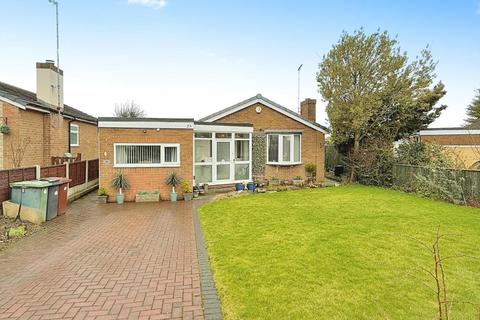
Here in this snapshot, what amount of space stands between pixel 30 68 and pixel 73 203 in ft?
35.5

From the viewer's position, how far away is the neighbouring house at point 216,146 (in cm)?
1253

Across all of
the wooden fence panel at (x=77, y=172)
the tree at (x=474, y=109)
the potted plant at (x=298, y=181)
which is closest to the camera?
the wooden fence panel at (x=77, y=172)

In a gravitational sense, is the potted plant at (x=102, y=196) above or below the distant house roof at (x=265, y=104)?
below

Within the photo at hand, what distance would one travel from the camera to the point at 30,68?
695 inches

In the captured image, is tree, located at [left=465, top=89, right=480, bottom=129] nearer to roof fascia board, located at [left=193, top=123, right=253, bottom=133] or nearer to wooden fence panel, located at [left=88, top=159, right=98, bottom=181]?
roof fascia board, located at [left=193, top=123, right=253, bottom=133]

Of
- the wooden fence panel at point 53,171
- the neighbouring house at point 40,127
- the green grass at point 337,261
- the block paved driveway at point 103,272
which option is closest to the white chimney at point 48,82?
the neighbouring house at point 40,127

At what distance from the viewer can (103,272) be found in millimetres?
5258

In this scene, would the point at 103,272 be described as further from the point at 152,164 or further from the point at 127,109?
the point at 127,109

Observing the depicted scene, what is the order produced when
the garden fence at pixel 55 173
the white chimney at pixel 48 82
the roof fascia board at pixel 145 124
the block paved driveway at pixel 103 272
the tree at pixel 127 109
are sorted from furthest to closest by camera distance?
1. the tree at pixel 127 109
2. the white chimney at pixel 48 82
3. the roof fascia board at pixel 145 124
4. the garden fence at pixel 55 173
5. the block paved driveway at pixel 103 272

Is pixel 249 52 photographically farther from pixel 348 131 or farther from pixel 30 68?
pixel 30 68

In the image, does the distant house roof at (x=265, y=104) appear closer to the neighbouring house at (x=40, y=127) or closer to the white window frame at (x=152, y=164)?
the white window frame at (x=152, y=164)

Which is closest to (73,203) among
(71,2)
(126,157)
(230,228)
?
(126,157)

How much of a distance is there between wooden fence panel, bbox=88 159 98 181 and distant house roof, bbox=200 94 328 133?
6455mm

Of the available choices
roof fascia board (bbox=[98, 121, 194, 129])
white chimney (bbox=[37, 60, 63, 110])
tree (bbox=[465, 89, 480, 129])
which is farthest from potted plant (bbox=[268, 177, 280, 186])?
tree (bbox=[465, 89, 480, 129])
